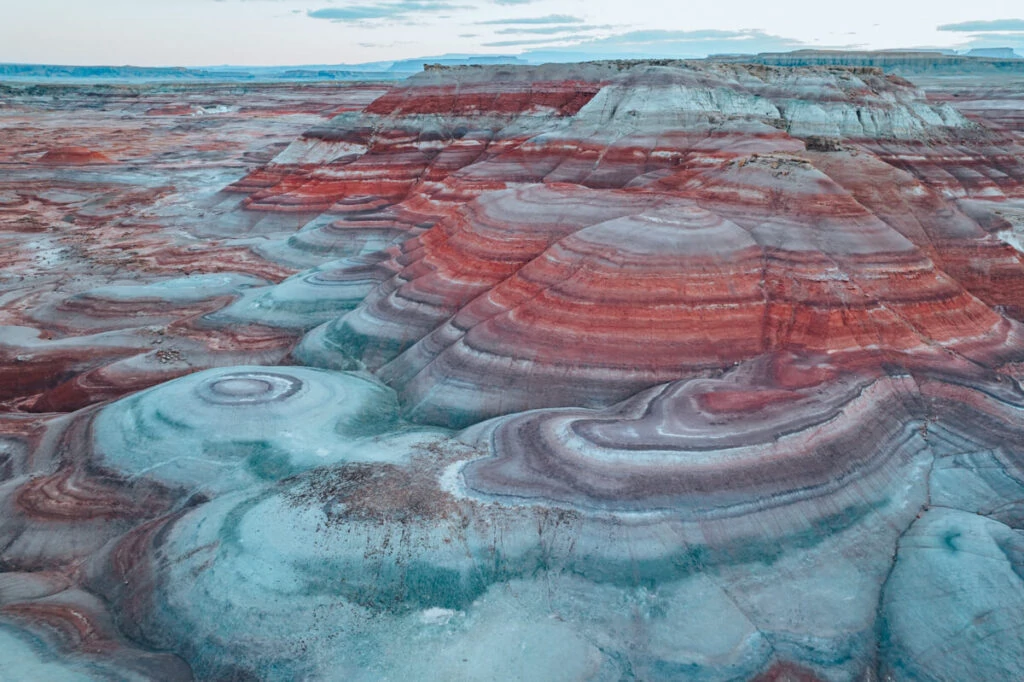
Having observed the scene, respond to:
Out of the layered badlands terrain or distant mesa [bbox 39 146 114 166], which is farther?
distant mesa [bbox 39 146 114 166]

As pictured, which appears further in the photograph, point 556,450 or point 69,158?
point 69,158

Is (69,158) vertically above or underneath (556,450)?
above

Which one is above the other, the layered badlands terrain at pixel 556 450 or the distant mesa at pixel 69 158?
the distant mesa at pixel 69 158

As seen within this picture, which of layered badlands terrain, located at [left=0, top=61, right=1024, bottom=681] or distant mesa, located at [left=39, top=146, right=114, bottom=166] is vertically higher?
distant mesa, located at [left=39, top=146, right=114, bottom=166]

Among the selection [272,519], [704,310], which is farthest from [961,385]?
[272,519]

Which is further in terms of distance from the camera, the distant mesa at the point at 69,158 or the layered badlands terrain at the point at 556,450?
the distant mesa at the point at 69,158

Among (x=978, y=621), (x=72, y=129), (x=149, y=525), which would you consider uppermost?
(x=72, y=129)

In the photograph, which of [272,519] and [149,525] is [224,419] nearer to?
[149,525]

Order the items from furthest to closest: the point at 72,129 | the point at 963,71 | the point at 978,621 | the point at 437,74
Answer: the point at 963,71 → the point at 72,129 → the point at 437,74 → the point at 978,621
